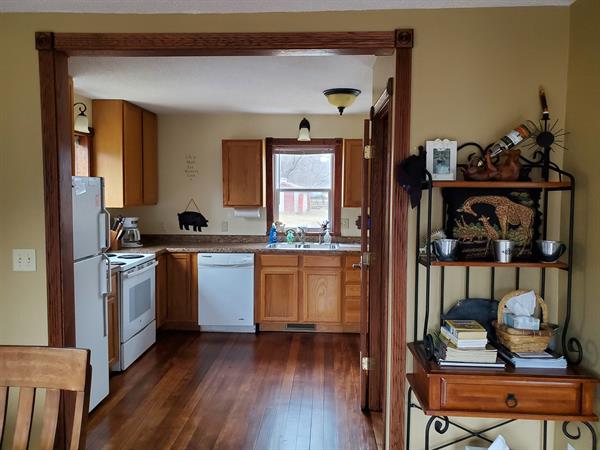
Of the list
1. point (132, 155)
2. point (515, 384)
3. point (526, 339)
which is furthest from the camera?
point (132, 155)

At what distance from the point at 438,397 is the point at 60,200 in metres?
1.87

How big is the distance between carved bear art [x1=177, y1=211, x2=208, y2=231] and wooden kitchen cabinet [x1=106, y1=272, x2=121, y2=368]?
168 centimetres

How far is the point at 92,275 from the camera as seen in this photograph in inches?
111

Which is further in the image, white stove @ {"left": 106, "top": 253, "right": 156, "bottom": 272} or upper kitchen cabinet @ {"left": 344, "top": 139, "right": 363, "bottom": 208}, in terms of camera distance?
upper kitchen cabinet @ {"left": 344, "top": 139, "right": 363, "bottom": 208}

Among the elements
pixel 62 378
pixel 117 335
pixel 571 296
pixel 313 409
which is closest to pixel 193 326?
pixel 117 335

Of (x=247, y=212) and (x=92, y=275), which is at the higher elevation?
(x=247, y=212)

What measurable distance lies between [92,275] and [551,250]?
2.59 metres

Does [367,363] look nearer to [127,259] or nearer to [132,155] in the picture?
[127,259]

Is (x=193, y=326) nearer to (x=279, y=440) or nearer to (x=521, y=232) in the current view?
(x=279, y=440)

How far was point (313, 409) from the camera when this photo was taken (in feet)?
9.70

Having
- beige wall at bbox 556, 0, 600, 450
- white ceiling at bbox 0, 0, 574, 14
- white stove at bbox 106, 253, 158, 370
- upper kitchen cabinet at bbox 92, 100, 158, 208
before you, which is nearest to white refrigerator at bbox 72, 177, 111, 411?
white stove at bbox 106, 253, 158, 370

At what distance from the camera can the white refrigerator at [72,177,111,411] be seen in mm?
2645

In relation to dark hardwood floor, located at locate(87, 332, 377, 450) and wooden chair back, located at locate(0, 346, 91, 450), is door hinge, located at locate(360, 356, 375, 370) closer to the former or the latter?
dark hardwood floor, located at locate(87, 332, 377, 450)

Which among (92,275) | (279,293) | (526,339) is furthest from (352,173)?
(526,339)
